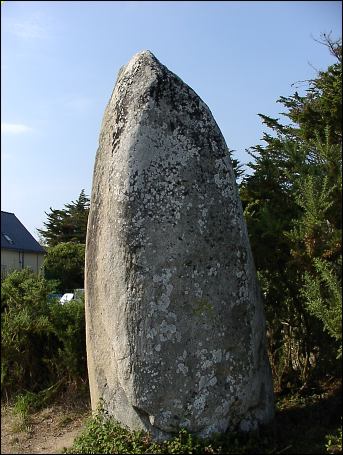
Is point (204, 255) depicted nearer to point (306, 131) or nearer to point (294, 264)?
point (294, 264)

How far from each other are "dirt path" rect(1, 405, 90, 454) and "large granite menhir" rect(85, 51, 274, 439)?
70 cm

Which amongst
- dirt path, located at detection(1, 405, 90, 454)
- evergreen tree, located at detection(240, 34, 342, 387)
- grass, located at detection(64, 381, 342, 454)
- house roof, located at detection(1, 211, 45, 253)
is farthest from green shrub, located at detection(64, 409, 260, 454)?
house roof, located at detection(1, 211, 45, 253)

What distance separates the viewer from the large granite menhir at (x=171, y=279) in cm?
532

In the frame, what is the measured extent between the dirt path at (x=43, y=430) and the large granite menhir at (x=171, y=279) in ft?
2.30

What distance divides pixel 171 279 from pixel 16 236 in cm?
1846

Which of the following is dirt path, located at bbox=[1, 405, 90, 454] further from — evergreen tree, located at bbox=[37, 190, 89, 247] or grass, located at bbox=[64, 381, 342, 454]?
evergreen tree, located at bbox=[37, 190, 89, 247]

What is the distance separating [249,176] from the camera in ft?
23.9

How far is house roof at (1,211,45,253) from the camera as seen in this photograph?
71.6 ft

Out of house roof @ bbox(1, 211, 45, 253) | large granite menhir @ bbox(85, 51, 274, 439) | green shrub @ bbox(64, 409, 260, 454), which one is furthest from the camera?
house roof @ bbox(1, 211, 45, 253)

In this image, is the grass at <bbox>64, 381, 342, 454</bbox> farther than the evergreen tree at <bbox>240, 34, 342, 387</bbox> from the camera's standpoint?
No

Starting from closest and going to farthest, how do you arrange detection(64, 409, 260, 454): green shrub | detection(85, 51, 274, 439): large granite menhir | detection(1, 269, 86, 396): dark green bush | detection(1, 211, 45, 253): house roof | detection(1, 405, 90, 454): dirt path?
1. detection(64, 409, 260, 454): green shrub
2. detection(85, 51, 274, 439): large granite menhir
3. detection(1, 405, 90, 454): dirt path
4. detection(1, 269, 86, 396): dark green bush
5. detection(1, 211, 45, 253): house roof

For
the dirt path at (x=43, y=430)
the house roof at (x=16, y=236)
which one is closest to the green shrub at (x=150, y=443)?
the dirt path at (x=43, y=430)

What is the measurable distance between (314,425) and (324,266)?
177cm

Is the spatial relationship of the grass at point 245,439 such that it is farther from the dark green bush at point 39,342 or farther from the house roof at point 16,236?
the house roof at point 16,236
